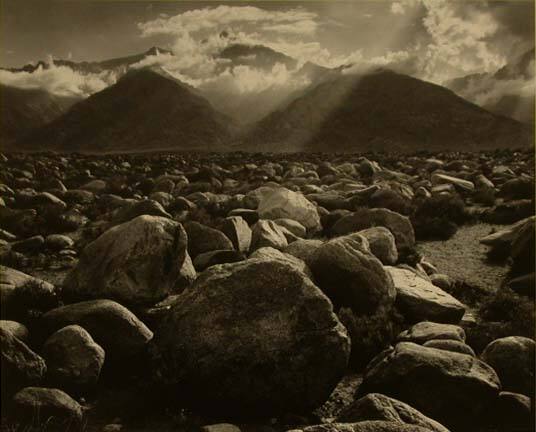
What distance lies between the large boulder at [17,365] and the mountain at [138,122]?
120823mm

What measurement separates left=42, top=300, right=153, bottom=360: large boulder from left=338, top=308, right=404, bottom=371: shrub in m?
2.52

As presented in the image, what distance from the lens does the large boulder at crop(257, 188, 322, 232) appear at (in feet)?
44.4

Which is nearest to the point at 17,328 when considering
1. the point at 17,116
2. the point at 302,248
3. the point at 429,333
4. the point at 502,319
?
the point at 302,248

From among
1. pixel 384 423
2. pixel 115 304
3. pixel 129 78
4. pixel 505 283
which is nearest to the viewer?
pixel 384 423

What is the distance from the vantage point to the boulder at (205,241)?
10.5 m

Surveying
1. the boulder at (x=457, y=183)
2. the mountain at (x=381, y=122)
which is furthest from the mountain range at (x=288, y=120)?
the boulder at (x=457, y=183)

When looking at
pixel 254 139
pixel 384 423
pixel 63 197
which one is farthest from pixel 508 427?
pixel 254 139

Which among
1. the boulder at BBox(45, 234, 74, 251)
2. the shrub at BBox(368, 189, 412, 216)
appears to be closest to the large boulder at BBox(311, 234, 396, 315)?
the boulder at BBox(45, 234, 74, 251)

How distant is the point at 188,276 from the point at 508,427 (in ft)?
16.6

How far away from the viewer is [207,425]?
544 centimetres

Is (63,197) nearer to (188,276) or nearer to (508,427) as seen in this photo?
(188,276)

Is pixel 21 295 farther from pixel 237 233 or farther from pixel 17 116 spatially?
pixel 17 116

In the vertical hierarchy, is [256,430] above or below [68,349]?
below

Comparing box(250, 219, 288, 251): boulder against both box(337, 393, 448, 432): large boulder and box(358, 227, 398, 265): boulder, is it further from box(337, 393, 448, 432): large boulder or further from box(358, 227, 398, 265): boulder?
box(337, 393, 448, 432): large boulder
